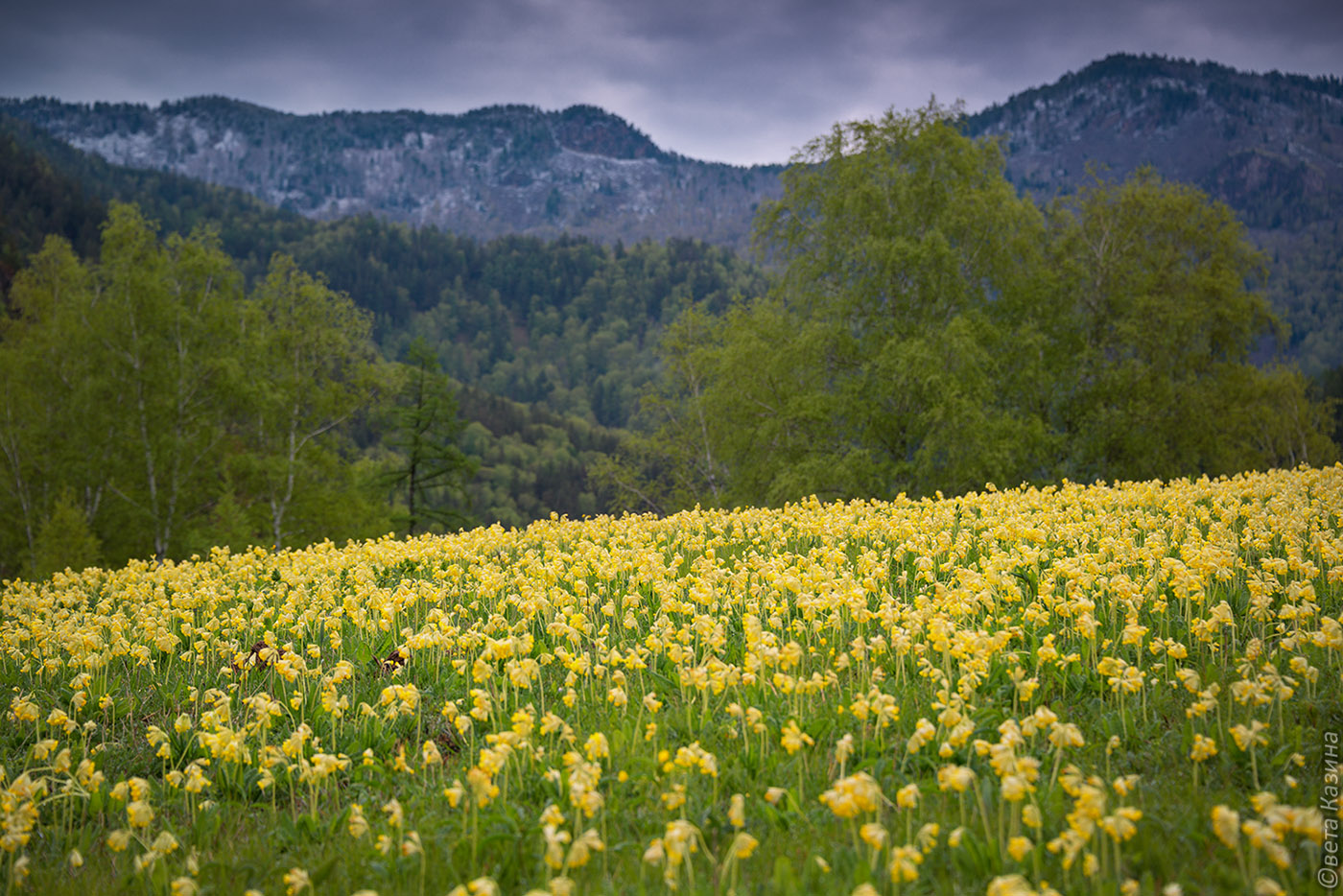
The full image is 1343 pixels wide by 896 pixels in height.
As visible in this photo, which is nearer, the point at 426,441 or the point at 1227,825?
the point at 1227,825

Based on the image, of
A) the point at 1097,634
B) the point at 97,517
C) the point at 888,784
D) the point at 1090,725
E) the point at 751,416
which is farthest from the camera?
the point at 97,517

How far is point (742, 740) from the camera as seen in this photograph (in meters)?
4.91

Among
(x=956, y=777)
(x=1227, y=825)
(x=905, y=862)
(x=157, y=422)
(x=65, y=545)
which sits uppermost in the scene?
(x=1227, y=825)

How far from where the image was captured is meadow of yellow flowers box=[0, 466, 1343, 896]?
353 cm

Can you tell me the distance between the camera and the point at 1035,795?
396 centimetres

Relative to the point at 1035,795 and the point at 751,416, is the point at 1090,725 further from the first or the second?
the point at 751,416

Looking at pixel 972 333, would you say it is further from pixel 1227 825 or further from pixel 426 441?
pixel 426 441

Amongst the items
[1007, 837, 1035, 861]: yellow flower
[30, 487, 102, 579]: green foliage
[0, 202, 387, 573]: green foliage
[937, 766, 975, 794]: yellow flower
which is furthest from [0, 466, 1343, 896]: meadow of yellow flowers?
[0, 202, 387, 573]: green foliage

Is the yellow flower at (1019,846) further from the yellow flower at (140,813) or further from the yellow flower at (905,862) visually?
the yellow flower at (140,813)

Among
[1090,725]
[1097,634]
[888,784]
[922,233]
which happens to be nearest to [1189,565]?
[1097,634]

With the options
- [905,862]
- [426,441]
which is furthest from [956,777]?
[426,441]

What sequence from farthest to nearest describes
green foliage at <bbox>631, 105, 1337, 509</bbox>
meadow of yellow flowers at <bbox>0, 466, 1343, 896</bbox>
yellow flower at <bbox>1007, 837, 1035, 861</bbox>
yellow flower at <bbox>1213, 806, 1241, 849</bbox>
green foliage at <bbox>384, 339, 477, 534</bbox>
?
green foliage at <bbox>384, 339, 477, 534</bbox>, green foliage at <bbox>631, 105, 1337, 509</bbox>, meadow of yellow flowers at <bbox>0, 466, 1343, 896</bbox>, yellow flower at <bbox>1007, 837, 1035, 861</bbox>, yellow flower at <bbox>1213, 806, 1241, 849</bbox>

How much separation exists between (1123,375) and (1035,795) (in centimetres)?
2905

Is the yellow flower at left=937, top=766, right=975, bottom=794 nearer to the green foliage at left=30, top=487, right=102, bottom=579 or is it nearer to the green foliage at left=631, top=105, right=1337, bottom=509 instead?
the green foliage at left=631, top=105, right=1337, bottom=509
